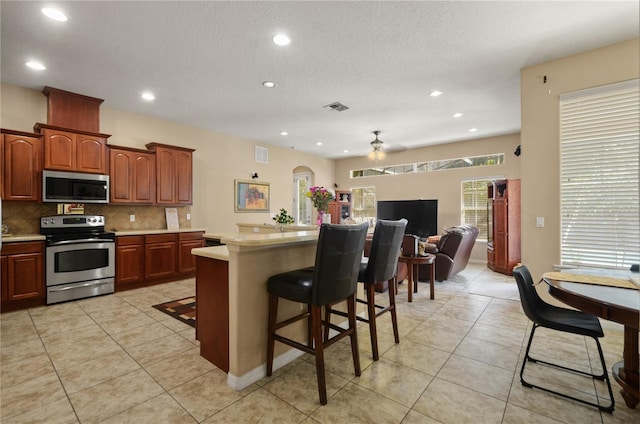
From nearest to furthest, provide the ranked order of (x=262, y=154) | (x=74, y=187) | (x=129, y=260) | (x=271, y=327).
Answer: (x=271, y=327)
(x=74, y=187)
(x=129, y=260)
(x=262, y=154)

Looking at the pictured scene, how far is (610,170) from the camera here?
2951 millimetres

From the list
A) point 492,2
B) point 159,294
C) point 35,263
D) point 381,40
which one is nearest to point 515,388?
point 492,2

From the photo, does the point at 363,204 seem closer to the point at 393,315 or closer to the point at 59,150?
the point at 393,315

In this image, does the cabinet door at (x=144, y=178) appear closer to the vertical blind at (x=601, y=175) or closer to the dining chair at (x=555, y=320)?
the dining chair at (x=555, y=320)

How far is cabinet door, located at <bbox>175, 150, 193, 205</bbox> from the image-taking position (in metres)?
5.27

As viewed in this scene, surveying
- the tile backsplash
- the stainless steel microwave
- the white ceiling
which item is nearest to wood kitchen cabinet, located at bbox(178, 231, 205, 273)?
the tile backsplash

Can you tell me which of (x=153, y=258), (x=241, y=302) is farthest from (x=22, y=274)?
(x=241, y=302)

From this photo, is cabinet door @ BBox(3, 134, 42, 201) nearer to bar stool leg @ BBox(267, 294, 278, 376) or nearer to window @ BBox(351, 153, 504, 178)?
bar stool leg @ BBox(267, 294, 278, 376)

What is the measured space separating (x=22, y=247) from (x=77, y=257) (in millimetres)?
563

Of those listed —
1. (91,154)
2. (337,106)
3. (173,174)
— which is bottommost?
(173,174)

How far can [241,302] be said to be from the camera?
6.72ft

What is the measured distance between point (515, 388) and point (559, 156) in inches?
99.7

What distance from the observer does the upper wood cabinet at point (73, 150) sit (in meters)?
3.90

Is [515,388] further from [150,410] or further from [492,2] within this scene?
[492,2]
